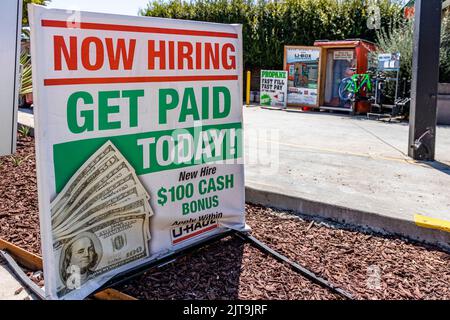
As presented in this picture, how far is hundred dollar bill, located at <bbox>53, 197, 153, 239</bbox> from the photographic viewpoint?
8.72 feet

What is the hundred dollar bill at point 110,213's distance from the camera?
2.66 meters

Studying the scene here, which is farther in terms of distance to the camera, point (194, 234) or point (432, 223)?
point (432, 223)

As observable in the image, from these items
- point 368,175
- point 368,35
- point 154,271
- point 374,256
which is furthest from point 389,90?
point 154,271

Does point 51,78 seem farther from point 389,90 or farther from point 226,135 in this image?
point 389,90

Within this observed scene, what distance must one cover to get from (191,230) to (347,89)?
1137cm

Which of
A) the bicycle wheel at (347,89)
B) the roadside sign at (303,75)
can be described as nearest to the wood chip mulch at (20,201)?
the bicycle wheel at (347,89)

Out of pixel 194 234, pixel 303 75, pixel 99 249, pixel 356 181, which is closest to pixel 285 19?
pixel 303 75

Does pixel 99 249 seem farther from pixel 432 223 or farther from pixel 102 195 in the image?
pixel 432 223

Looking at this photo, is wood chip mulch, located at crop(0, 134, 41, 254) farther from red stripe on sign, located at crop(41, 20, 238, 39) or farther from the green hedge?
the green hedge

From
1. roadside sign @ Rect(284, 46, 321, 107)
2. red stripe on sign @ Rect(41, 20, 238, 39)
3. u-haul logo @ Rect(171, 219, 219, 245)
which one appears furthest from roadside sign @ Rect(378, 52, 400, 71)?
u-haul logo @ Rect(171, 219, 219, 245)

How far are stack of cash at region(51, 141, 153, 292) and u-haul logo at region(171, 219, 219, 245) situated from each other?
27 cm

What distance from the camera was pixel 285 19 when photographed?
719 inches

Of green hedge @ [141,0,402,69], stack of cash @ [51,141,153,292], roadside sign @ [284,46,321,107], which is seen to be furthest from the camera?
green hedge @ [141,0,402,69]

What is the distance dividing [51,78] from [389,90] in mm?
12241
